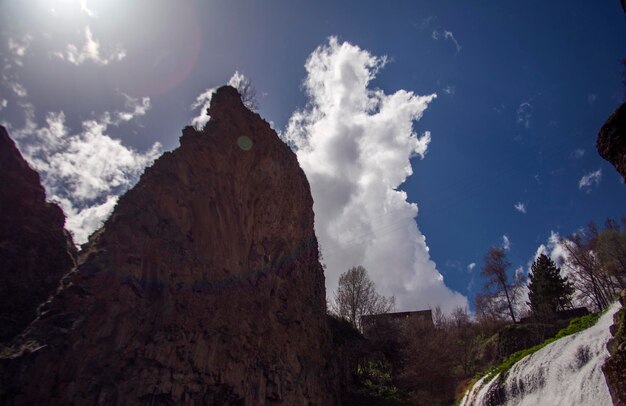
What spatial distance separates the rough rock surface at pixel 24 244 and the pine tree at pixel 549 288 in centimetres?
4165

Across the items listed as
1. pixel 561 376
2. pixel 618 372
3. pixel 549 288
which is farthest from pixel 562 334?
pixel 549 288

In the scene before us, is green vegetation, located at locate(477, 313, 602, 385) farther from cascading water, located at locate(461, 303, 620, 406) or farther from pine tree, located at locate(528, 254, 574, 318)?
pine tree, located at locate(528, 254, 574, 318)

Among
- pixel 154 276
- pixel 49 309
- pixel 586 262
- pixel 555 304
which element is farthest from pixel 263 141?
pixel 586 262

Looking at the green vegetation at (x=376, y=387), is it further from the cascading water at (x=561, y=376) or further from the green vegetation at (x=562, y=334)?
the cascading water at (x=561, y=376)

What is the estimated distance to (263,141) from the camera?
33.0 metres

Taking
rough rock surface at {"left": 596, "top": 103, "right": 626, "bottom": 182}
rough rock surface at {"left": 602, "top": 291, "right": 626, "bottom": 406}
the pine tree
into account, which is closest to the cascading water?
rough rock surface at {"left": 602, "top": 291, "right": 626, "bottom": 406}

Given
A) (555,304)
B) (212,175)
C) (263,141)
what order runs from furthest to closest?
(555,304) → (263,141) → (212,175)

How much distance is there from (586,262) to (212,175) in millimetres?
42807

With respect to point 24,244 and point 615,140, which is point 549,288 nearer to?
point 615,140

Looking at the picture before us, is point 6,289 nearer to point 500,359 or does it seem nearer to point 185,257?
point 185,257

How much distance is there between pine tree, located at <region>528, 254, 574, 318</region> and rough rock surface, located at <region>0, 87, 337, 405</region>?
24.2 m

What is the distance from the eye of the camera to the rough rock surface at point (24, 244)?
1989 cm

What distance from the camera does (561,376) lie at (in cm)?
1848

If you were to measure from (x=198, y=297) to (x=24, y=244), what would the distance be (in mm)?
9744
